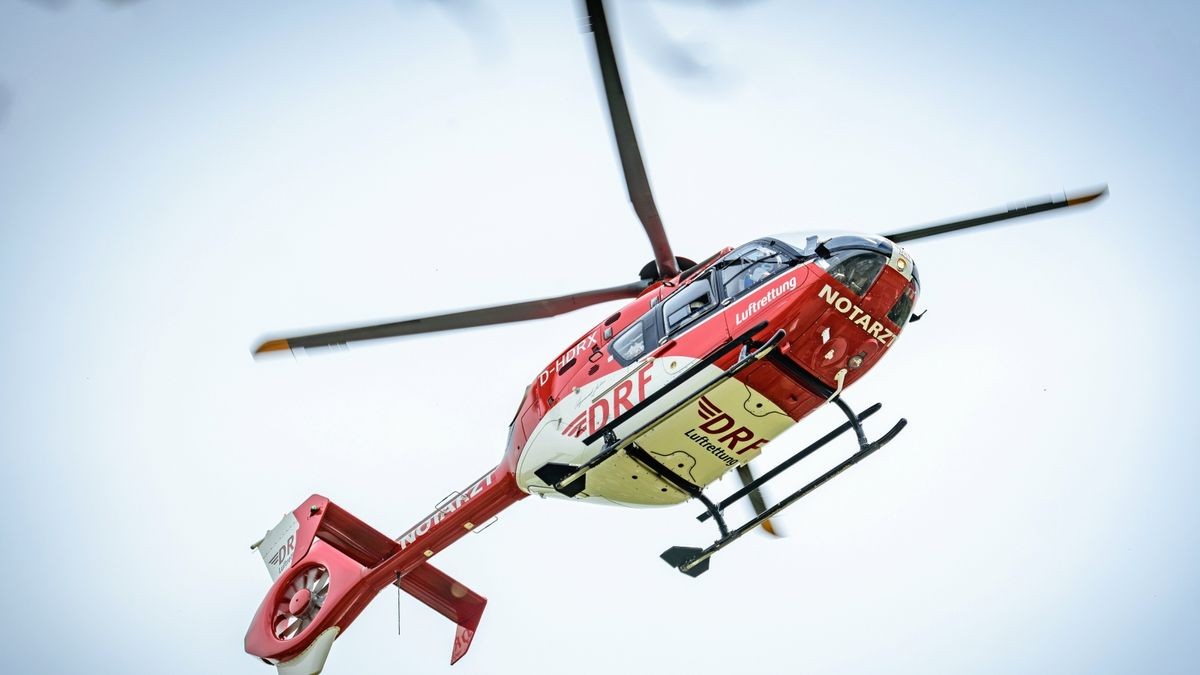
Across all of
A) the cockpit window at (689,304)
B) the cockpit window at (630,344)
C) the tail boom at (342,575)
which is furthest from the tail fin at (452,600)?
the cockpit window at (689,304)

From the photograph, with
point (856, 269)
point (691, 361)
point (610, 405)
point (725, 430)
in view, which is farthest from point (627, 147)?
point (725, 430)

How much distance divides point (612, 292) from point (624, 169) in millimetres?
2098

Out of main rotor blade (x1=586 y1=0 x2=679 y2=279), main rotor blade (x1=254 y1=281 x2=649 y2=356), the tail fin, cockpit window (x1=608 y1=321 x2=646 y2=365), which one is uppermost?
main rotor blade (x1=586 y1=0 x2=679 y2=279)

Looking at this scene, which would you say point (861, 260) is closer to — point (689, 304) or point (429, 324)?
point (689, 304)

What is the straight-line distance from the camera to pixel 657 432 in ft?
34.1

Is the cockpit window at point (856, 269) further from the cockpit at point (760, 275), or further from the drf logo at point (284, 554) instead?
the drf logo at point (284, 554)

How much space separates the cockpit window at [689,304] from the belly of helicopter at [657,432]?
406 mm

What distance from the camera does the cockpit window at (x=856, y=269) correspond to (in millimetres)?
9602

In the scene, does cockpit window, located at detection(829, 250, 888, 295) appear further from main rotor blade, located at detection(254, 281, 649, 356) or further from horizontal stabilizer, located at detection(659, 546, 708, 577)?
horizontal stabilizer, located at detection(659, 546, 708, 577)

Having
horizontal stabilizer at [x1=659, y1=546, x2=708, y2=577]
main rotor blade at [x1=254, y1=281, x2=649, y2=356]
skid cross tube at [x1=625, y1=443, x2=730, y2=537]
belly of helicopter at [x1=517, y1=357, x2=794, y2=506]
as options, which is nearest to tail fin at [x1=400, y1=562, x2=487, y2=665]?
belly of helicopter at [x1=517, y1=357, x2=794, y2=506]

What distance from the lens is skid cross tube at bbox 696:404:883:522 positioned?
10.4m

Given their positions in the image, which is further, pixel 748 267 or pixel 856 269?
pixel 748 267

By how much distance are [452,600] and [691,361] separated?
5770 mm

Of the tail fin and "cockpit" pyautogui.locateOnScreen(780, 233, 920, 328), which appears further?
the tail fin
